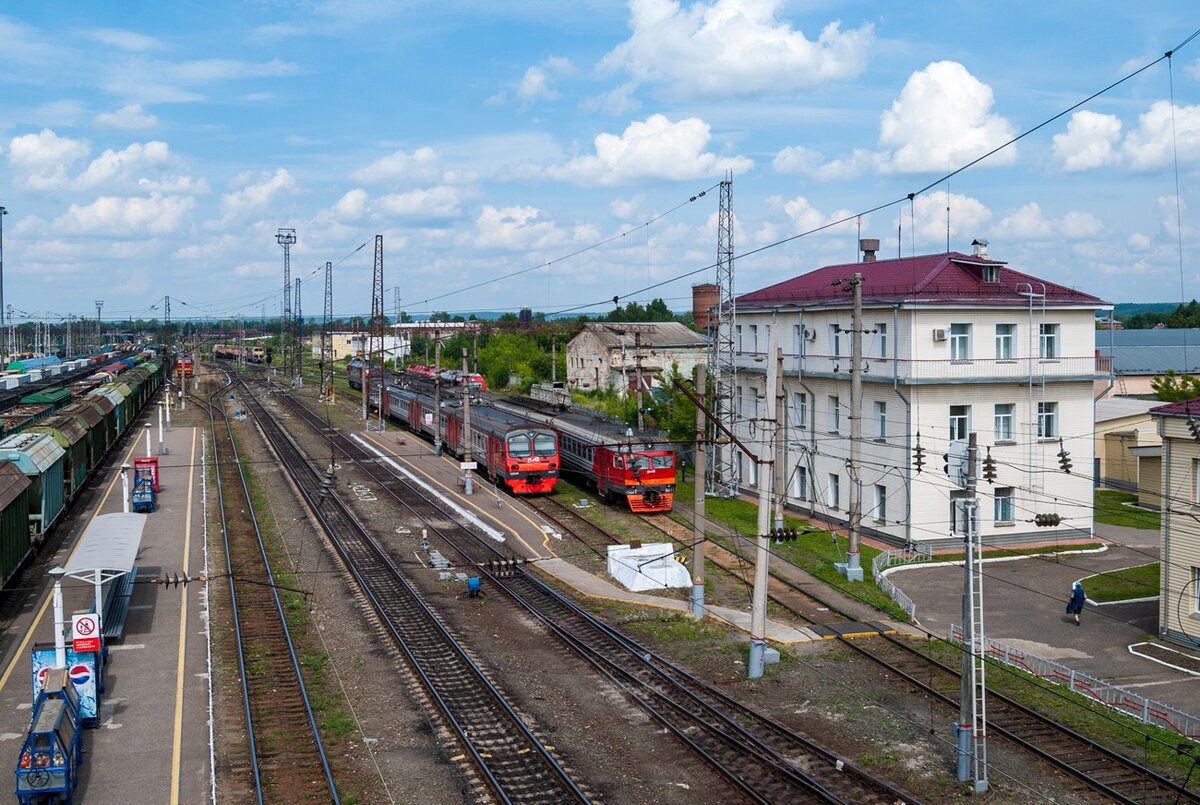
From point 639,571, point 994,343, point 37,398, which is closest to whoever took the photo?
point 639,571

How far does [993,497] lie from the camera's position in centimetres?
3192

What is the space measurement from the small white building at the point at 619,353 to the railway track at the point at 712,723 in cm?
4904

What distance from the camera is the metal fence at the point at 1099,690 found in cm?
1781

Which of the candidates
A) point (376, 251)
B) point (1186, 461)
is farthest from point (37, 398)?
point (1186, 461)

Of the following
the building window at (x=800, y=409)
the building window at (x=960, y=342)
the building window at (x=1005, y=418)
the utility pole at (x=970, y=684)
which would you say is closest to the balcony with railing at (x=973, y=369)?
the building window at (x=960, y=342)

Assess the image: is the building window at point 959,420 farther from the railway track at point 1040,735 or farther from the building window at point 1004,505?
the railway track at point 1040,735

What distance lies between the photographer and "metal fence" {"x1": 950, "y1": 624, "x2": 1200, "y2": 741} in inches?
701

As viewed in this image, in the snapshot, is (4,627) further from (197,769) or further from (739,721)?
(739,721)

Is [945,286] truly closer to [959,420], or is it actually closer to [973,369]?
[973,369]

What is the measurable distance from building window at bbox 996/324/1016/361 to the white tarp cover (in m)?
13.9

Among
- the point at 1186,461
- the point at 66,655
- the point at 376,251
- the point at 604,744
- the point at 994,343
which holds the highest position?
the point at 376,251

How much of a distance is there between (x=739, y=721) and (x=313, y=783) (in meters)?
7.05

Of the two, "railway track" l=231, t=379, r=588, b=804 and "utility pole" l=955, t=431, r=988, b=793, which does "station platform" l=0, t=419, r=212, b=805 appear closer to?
"railway track" l=231, t=379, r=588, b=804

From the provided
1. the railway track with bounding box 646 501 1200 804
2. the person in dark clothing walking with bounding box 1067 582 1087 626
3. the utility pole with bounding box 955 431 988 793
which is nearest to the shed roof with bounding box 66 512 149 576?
the railway track with bounding box 646 501 1200 804
